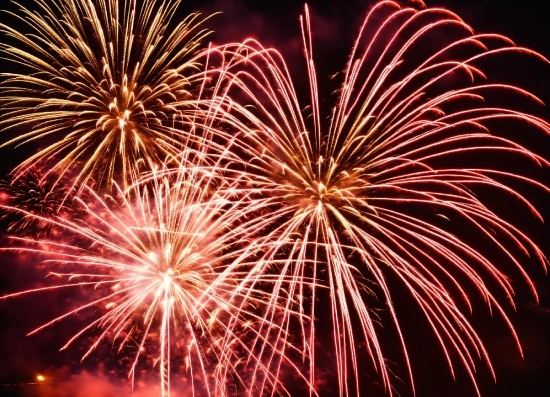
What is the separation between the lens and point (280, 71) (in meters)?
8.77

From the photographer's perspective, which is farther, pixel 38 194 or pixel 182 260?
pixel 38 194

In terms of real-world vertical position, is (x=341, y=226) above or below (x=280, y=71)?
below

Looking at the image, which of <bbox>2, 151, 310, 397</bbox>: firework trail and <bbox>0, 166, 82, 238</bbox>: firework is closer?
<bbox>2, 151, 310, 397</bbox>: firework trail

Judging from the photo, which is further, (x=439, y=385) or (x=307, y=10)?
(x=439, y=385)

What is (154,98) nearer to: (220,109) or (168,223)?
(220,109)

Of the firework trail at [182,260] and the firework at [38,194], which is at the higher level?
the firework at [38,194]

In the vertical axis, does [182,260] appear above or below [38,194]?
below

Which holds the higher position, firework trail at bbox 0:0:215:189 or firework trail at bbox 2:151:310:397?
firework trail at bbox 0:0:215:189

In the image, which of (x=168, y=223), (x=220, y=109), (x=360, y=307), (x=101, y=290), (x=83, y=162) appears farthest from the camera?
(x=101, y=290)

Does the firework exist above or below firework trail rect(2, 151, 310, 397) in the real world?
above

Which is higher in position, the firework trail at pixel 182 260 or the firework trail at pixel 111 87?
the firework trail at pixel 111 87

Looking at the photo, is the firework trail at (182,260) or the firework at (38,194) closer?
the firework trail at (182,260)

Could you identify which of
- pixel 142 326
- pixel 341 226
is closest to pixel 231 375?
pixel 142 326

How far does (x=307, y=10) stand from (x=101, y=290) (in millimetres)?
10003
